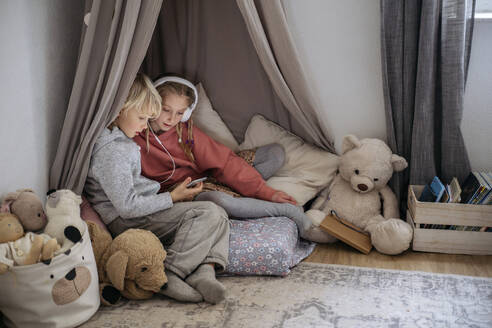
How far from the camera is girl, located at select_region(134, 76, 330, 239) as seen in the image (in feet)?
8.50

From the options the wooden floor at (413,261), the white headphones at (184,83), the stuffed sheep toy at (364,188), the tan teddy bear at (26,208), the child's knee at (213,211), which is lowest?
the wooden floor at (413,261)

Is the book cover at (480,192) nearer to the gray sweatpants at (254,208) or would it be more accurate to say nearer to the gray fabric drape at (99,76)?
the gray sweatpants at (254,208)

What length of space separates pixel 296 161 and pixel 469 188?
3.16 ft

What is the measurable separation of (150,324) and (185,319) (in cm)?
14

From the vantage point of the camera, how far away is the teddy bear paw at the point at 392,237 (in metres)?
2.55

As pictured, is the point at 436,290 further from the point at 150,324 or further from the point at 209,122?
the point at 209,122

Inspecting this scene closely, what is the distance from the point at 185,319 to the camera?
1970 millimetres

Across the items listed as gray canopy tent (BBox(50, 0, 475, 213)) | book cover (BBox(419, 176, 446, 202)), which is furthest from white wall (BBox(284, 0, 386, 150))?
book cover (BBox(419, 176, 446, 202))

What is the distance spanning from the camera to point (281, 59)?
2.62 meters

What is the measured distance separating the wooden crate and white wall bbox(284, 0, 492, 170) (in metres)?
0.45

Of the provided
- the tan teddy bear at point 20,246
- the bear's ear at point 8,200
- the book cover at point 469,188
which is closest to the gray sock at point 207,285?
the tan teddy bear at point 20,246

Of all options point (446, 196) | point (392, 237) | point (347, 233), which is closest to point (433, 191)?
point (446, 196)

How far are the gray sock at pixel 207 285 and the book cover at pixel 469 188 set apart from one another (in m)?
1.41

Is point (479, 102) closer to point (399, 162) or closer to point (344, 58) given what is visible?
point (399, 162)
